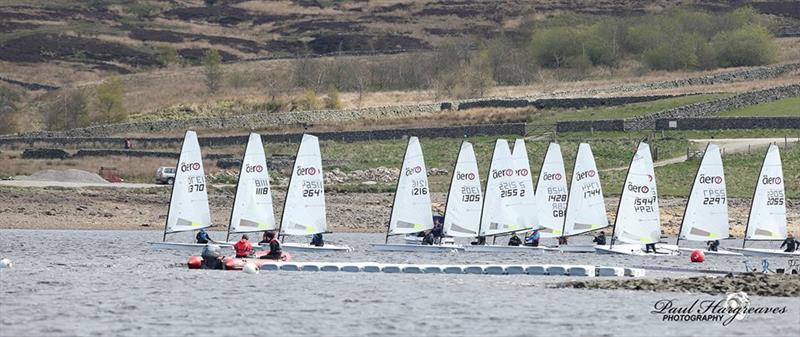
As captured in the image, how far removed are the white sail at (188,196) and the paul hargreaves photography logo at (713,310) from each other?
63.0 feet

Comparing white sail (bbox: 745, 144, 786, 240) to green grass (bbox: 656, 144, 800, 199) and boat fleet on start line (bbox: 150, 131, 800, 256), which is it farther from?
green grass (bbox: 656, 144, 800, 199)

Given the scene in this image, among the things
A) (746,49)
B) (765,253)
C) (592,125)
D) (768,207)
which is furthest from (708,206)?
(746,49)

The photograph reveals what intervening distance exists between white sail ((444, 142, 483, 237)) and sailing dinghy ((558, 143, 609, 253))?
2.91 meters

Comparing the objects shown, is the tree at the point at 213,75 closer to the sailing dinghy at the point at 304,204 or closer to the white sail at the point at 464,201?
the white sail at the point at 464,201

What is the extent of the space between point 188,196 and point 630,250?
13.7 meters

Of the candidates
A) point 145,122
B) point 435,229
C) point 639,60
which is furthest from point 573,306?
point 639,60

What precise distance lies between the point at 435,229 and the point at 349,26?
133 m

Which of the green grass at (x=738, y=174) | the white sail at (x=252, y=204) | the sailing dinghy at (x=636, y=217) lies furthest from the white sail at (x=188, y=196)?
the green grass at (x=738, y=174)

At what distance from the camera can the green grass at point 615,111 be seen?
94.1 m

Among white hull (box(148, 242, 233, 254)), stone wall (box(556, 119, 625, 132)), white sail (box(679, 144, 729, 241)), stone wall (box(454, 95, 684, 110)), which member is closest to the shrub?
stone wall (box(454, 95, 684, 110))

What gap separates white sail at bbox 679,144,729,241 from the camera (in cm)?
5544

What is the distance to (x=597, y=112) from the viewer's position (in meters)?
97.0

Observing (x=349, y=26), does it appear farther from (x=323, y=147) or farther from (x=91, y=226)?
(x=91, y=226)

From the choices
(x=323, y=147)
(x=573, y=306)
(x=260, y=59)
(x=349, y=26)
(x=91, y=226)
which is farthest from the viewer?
(x=349, y=26)
